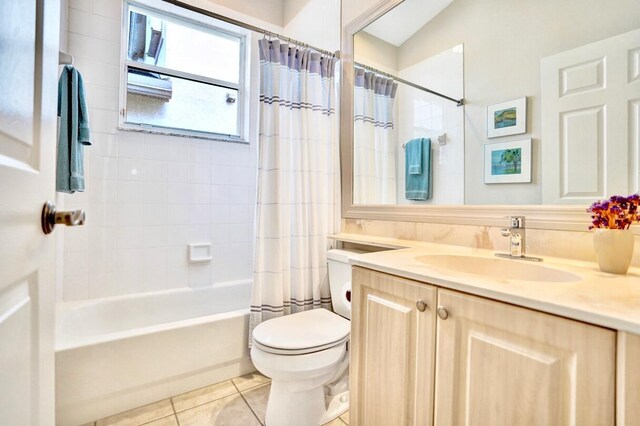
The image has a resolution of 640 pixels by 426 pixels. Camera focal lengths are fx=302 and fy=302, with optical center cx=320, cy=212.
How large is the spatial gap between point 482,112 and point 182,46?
84.0 inches

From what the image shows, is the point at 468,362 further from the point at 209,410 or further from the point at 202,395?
the point at 202,395

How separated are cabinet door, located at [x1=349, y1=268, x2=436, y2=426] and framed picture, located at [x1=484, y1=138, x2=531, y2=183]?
Answer: 66cm

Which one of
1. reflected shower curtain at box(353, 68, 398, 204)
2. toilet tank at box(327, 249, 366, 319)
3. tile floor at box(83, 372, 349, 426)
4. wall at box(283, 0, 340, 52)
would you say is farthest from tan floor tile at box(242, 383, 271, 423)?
wall at box(283, 0, 340, 52)

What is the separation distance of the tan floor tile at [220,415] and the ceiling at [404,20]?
2.04 meters

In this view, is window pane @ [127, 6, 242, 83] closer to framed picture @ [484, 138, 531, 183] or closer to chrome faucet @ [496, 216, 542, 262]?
framed picture @ [484, 138, 531, 183]

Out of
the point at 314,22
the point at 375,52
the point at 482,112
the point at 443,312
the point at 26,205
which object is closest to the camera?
the point at 26,205

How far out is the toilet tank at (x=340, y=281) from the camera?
158 centimetres

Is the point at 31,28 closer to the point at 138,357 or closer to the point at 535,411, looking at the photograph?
the point at 535,411

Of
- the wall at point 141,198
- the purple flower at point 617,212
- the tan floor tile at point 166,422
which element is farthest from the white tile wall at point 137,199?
the purple flower at point 617,212

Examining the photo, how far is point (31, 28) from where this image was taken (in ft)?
1.75

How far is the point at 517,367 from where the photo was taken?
0.64 m

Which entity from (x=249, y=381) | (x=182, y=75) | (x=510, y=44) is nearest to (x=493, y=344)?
(x=510, y=44)

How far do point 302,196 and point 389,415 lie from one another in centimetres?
118

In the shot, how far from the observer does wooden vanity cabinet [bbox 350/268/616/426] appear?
565 millimetres
